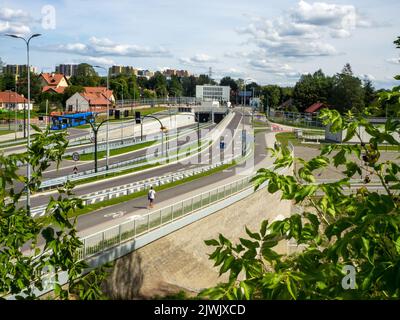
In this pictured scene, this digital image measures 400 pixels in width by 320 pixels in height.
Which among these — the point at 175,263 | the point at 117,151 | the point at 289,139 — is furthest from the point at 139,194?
the point at 289,139

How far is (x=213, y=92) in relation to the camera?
196250 mm

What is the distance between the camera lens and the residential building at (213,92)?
194 metres

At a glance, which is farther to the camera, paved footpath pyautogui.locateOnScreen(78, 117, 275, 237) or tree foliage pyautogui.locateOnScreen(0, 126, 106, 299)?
paved footpath pyautogui.locateOnScreen(78, 117, 275, 237)

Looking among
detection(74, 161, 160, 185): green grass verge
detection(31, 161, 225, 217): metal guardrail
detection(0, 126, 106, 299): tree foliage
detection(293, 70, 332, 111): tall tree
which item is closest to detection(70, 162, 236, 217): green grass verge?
detection(31, 161, 225, 217): metal guardrail

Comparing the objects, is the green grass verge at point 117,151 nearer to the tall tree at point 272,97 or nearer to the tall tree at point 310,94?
the tall tree at point 310,94

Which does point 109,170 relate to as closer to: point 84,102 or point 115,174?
point 115,174

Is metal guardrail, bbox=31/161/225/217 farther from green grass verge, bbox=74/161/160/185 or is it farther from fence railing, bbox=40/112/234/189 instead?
green grass verge, bbox=74/161/160/185

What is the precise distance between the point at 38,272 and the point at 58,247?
634mm

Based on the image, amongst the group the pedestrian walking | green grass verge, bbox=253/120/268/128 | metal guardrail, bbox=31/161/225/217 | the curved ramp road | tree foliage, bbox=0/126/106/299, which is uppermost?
tree foliage, bbox=0/126/106/299

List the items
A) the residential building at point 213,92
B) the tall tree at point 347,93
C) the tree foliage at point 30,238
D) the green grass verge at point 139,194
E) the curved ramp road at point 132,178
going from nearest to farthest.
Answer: the tree foliage at point 30,238 → the green grass verge at point 139,194 → the curved ramp road at point 132,178 → the tall tree at point 347,93 → the residential building at point 213,92

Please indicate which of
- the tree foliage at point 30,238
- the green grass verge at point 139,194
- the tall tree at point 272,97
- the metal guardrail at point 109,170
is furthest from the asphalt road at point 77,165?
the tall tree at point 272,97

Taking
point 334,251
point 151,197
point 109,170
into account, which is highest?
point 334,251

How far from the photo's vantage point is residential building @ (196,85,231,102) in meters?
194

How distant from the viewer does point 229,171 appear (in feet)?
152
